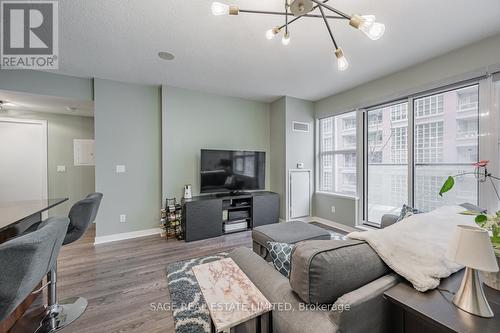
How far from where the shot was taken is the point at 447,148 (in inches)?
101

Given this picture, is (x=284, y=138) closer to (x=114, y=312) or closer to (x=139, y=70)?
(x=139, y=70)

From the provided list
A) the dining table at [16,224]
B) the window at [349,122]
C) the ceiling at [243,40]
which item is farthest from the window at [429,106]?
the dining table at [16,224]

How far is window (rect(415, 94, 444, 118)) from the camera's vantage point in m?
2.65

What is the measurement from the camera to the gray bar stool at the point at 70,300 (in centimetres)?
157

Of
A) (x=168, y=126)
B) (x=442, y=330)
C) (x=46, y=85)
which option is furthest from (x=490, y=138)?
(x=46, y=85)

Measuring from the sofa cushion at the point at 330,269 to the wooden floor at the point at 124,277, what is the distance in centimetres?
126

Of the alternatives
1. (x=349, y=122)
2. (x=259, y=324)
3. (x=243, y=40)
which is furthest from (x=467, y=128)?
(x=259, y=324)

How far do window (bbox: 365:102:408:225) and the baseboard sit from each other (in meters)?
3.67

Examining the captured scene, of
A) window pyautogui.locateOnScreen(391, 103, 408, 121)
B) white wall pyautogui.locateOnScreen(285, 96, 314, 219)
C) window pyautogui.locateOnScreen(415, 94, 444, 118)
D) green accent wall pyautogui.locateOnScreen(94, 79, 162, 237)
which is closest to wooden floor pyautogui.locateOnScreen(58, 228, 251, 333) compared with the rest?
green accent wall pyautogui.locateOnScreen(94, 79, 162, 237)

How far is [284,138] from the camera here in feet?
13.2

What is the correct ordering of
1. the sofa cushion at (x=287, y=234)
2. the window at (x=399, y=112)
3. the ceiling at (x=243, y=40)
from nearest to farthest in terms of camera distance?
the ceiling at (x=243, y=40) → the sofa cushion at (x=287, y=234) → the window at (x=399, y=112)

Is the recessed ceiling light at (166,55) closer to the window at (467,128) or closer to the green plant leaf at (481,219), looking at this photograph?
the green plant leaf at (481,219)

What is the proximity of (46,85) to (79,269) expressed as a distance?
2.59 meters

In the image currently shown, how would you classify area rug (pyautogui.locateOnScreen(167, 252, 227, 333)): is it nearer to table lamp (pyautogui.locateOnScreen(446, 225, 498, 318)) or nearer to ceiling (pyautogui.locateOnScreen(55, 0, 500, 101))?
table lamp (pyautogui.locateOnScreen(446, 225, 498, 318))
